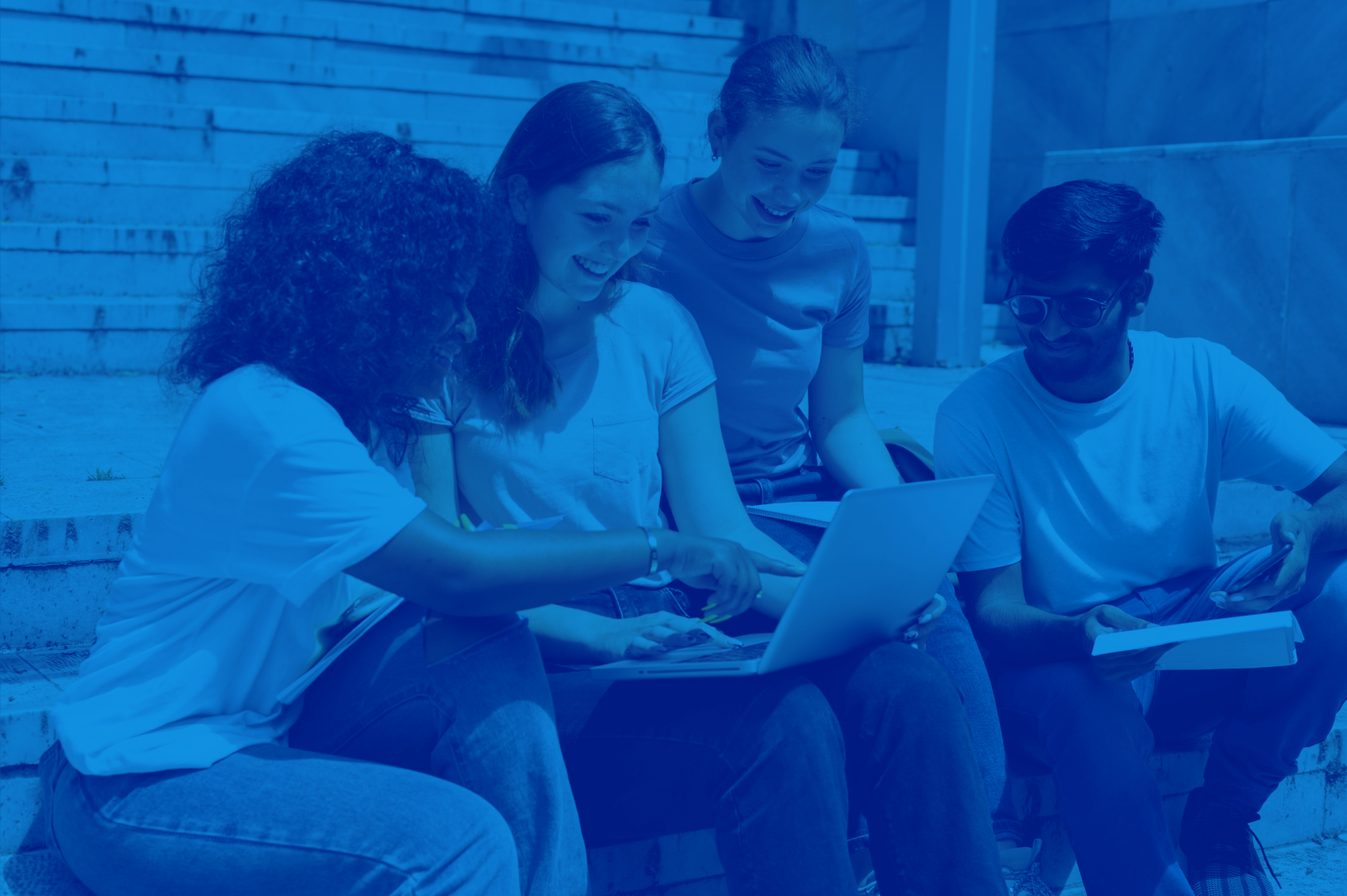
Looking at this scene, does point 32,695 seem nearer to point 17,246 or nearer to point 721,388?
point 721,388

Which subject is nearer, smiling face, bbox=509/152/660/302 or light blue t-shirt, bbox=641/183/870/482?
smiling face, bbox=509/152/660/302

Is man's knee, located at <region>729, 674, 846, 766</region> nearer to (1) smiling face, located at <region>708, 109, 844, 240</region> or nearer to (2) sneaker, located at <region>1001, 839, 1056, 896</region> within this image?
(2) sneaker, located at <region>1001, 839, 1056, 896</region>

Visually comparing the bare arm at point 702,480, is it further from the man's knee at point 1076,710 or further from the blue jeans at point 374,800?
the blue jeans at point 374,800

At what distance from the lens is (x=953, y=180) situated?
643cm

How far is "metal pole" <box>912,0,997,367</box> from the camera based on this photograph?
20.7 ft

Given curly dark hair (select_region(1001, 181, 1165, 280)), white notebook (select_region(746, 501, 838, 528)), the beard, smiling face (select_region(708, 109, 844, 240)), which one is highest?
smiling face (select_region(708, 109, 844, 240))

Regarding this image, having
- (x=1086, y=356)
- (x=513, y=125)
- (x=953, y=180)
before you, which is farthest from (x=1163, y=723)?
(x=513, y=125)

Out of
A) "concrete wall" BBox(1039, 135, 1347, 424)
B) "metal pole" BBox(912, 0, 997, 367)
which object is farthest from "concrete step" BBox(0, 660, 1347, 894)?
"metal pole" BBox(912, 0, 997, 367)

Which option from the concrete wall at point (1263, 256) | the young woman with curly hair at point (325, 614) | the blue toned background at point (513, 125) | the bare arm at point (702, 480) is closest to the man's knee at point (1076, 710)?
the blue toned background at point (513, 125)

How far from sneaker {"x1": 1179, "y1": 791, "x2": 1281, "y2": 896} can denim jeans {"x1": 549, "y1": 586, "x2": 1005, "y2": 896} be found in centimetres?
74

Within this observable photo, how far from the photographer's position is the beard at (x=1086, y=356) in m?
2.54

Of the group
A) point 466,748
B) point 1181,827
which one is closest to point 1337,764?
point 1181,827

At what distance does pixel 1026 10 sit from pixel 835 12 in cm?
122

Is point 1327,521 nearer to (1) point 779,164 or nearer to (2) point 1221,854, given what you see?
(2) point 1221,854
